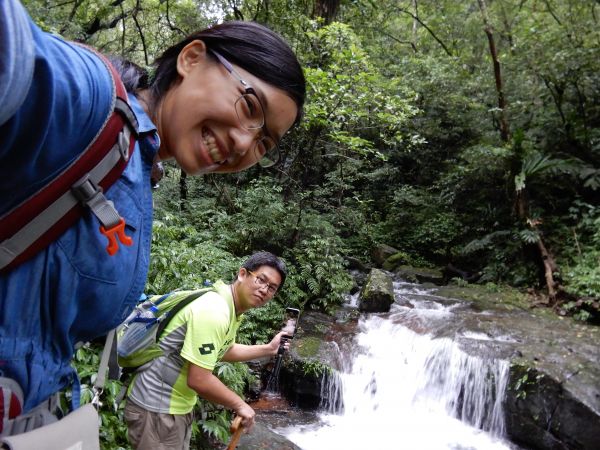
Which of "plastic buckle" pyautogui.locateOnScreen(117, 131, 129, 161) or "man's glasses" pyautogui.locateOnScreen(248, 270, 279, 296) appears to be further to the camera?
"man's glasses" pyautogui.locateOnScreen(248, 270, 279, 296)

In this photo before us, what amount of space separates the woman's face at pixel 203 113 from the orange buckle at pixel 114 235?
30 centimetres

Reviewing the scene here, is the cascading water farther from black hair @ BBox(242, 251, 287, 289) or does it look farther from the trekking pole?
black hair @ BBox(242, 251, 287, 289)

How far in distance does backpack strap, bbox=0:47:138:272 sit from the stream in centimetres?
556

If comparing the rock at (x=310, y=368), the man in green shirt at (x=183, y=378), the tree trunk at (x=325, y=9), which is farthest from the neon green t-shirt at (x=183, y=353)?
the tree trunk at (x=325, y=9)

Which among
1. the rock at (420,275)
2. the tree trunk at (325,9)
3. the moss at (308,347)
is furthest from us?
the rock at (420,275)

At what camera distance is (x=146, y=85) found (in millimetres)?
1010

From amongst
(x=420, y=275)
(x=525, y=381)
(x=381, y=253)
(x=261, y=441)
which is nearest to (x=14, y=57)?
(x=261, y=441)

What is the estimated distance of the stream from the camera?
19.5 ft

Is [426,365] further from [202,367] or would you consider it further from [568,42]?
[568,42]

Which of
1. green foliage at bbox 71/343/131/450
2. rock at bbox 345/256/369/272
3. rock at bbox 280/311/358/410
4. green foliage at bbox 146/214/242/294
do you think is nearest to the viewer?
green foliage at bbox 71/343/131/450

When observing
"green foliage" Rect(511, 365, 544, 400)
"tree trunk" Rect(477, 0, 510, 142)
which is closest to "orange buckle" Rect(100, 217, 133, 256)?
"green foliage" Rect(511, 365, 544, 400)

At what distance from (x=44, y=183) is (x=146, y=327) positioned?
6.20ft

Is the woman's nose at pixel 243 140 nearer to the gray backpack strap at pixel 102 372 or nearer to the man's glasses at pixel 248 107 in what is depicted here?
the man's glasses at pixel 248 107

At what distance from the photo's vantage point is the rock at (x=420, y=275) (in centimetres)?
1149
